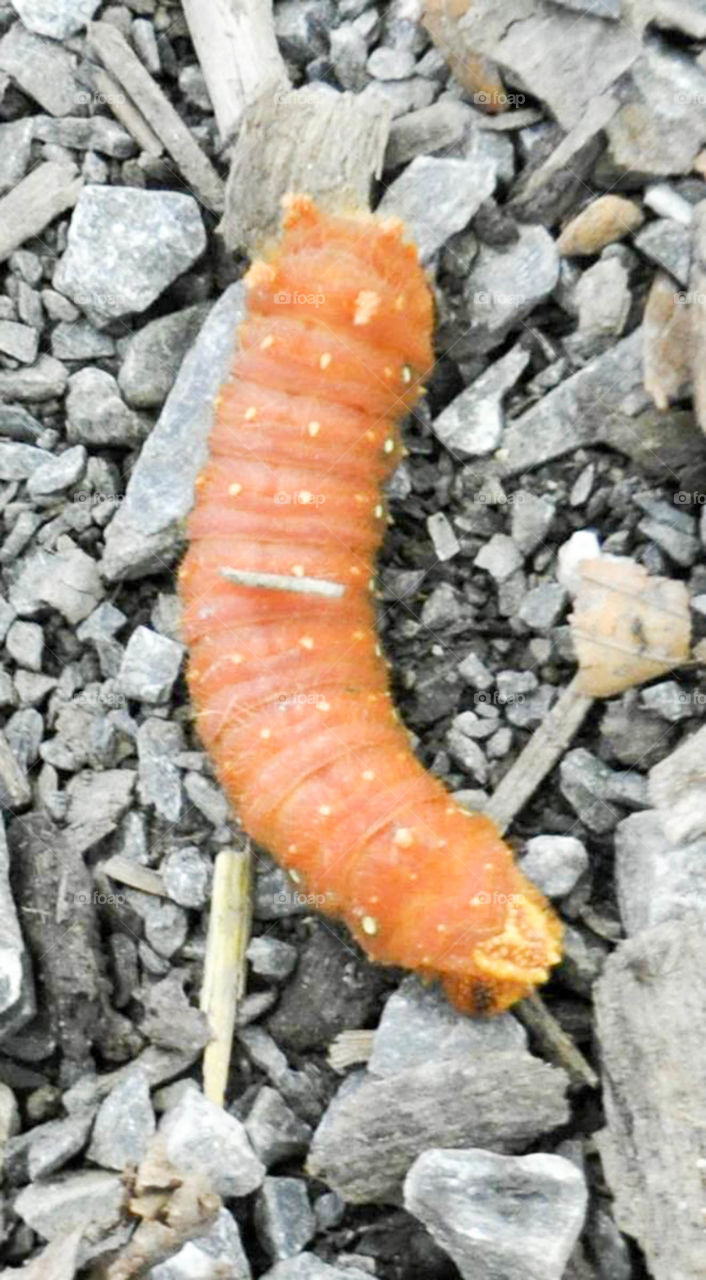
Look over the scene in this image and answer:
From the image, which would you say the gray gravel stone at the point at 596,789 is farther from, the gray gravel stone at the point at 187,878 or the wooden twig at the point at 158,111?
the wooden twig at the point at 158,111

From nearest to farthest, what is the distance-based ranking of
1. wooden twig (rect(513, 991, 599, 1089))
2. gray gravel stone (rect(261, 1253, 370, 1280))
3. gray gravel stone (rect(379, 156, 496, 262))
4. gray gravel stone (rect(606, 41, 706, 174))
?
gray gravel stone (rect(261, 1253, 370, 1280)) → wooden twig (rect(513, 991, 599, 1089)) → gray gravel stone (rect(606, 41, 706, 174)) → gray gravel stone (rect(379, 156, 496, 262))

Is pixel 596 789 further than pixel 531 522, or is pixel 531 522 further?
pixel 531 522

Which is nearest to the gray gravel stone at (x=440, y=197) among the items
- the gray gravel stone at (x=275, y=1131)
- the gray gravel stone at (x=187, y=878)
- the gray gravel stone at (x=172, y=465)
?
the gray gravel stone at (x=172, y=465)

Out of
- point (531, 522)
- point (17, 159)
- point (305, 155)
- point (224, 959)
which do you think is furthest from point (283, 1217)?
point (17, 159)

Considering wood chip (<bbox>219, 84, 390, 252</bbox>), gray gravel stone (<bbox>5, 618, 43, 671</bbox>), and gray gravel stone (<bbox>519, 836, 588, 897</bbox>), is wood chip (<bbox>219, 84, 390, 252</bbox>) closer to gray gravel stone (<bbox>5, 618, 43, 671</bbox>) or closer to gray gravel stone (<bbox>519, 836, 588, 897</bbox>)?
gray gravel stone (<bbox>5, 618, 43, 671</bbox>)

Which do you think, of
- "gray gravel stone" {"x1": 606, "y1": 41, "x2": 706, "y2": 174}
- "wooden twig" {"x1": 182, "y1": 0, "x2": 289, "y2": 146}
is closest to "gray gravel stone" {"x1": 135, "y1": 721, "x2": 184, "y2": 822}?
"wooden twig" {"x1": 182, "y1": 0, "x2": 289, "y2": 146}

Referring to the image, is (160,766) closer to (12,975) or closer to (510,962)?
(12,975)
